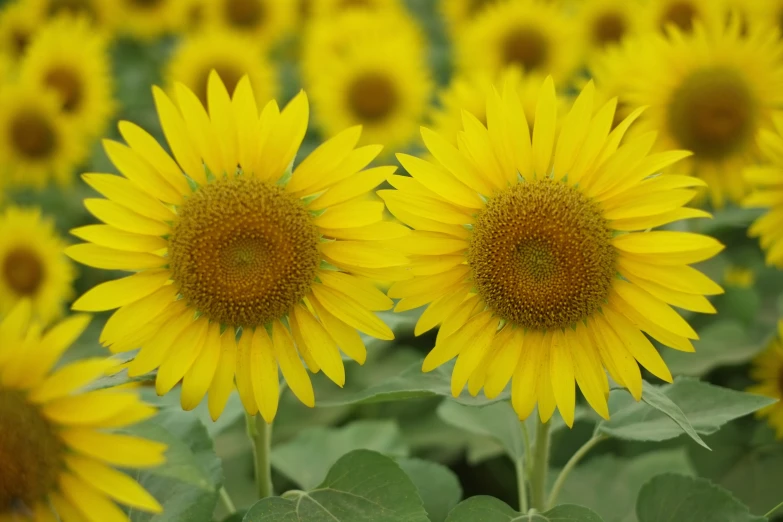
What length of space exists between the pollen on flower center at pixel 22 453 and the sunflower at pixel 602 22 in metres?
3.02

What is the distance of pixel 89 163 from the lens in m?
3.67

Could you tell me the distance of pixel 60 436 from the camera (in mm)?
1034

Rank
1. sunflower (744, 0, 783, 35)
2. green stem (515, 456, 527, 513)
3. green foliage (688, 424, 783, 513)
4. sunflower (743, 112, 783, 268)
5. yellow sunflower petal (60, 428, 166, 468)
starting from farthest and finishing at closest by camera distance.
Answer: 1. sunflower (744, 0, 783, 35)
2. green foliage (688, 424, 783, 513)
3. sunflower (743, 112, 783, 268)
4. green stem (515, 456, 527, 513)
5. yellow sunflower petal (60, 428, 166, 468)

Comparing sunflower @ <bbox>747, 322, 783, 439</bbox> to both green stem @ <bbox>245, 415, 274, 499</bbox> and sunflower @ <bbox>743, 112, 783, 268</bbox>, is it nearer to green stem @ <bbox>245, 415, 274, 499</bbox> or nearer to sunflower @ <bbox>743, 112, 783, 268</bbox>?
sunflower @ <bbox>743, 112, 783, 268</bbox>

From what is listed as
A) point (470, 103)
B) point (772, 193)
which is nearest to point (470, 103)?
point (470, 103)

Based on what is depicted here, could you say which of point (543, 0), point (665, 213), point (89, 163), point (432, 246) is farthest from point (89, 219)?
point (665, 213)

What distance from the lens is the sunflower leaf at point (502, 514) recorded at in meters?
A: 1.29

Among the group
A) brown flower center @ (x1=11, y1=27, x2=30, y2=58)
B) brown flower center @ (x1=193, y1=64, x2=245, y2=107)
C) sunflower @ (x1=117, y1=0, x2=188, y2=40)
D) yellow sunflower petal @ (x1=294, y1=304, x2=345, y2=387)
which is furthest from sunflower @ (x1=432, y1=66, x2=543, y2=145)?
brown flower center @ (x1=11, y1=27, x2=30, y2=58)

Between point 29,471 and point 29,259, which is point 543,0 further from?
point 29,471

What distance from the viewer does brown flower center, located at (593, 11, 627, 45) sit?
3.54 meters

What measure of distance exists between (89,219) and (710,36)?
2.38m

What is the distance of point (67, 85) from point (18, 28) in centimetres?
58

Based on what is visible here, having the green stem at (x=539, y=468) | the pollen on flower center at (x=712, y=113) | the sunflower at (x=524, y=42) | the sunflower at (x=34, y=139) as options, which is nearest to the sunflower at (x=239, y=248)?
the green stem at (x=539, y=468)

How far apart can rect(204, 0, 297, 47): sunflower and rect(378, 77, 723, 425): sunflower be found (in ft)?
10.4
